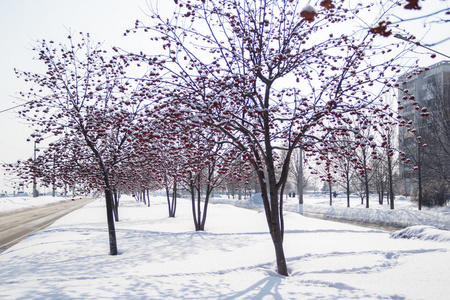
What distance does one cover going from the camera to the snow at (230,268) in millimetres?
5207

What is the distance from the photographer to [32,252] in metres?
9.74

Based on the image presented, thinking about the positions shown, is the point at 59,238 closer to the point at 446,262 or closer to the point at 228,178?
the point at 228,178

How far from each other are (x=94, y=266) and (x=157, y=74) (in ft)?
17.1

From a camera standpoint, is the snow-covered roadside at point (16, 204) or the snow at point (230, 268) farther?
the snow-covered roadside at point (16, 204)

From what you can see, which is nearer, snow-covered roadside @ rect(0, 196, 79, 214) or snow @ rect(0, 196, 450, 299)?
snow @ rect(0, 196, 450, 299)

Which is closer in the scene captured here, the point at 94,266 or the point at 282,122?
the point at 282,122

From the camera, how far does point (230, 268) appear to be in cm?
719

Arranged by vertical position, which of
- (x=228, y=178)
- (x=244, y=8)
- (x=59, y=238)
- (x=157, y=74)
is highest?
(x=244, y=8)

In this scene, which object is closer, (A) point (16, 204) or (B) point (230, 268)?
(B) point (230, 268)

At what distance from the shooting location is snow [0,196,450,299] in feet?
17.1

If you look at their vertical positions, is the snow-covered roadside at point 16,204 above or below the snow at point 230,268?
below

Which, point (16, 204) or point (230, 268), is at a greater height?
point (230, 268)

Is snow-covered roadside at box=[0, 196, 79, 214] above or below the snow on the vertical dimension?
below

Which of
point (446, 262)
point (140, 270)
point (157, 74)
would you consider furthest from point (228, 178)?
point (446, 262)
